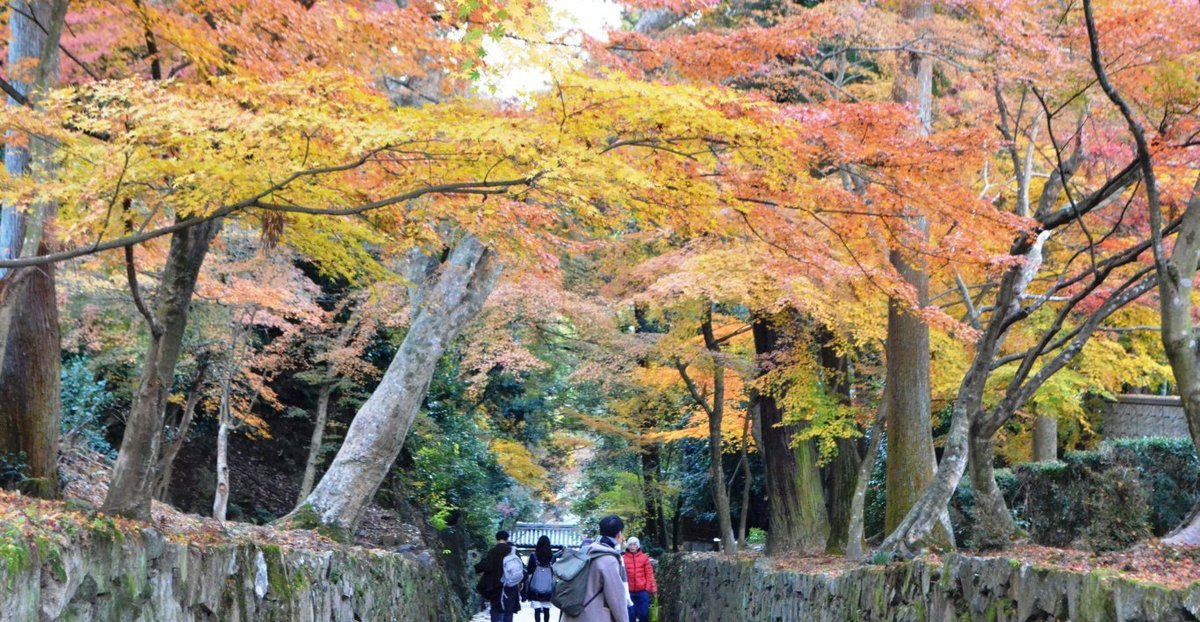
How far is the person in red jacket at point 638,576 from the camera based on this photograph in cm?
1239

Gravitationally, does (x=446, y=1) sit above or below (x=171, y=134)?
above

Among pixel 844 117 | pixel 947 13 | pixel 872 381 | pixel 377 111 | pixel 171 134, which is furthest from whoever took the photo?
pixel 872 381

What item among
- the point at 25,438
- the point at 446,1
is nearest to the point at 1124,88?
the point at 446,1

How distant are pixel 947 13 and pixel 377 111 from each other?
Answer: 8.61 metres

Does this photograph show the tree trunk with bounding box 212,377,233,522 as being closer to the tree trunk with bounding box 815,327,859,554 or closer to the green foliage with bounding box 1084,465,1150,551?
the tree trunk with bounding box 815,327,859,554

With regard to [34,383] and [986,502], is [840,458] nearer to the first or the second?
[986,502]

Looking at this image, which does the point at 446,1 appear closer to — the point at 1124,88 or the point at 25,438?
the point at 25,438

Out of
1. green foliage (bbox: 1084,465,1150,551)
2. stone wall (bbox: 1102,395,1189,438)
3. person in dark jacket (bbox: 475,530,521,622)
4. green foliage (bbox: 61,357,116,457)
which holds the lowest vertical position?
person in dark jacket (bbox: 475,530,521,622)

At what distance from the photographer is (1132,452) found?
45.5 feet

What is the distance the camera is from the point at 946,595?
7.65 m

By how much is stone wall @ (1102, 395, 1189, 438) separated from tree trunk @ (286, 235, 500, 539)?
12.1 m

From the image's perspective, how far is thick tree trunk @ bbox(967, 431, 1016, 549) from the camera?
8961 millimetres

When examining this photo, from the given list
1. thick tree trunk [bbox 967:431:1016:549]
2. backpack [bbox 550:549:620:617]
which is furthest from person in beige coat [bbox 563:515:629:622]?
thick tree trunk [bbox 967:431:1016:549]

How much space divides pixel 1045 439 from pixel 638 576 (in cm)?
987
